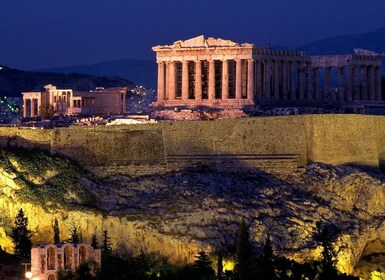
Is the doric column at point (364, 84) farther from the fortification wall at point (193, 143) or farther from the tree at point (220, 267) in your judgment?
the tree at point (220, 267)

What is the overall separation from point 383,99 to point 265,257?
5070 centimetres

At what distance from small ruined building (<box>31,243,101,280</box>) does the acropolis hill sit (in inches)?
374

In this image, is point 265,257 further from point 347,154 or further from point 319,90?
point 319,90

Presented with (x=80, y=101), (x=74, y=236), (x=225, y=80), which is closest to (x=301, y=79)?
(x=225, y=80)

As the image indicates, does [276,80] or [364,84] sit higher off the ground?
[276,80]

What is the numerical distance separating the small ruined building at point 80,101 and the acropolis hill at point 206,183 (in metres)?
27.2

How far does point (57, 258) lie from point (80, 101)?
172 feet

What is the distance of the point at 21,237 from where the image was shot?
75.0 metres

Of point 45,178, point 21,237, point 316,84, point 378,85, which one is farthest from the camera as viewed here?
point 378,85

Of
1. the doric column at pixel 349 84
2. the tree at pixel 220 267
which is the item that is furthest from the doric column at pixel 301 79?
the tree at pixel 220 267

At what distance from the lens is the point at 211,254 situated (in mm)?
74312

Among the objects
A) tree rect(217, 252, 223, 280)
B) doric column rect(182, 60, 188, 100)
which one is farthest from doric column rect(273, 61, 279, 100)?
tree rect(217, 252, 223, 280)

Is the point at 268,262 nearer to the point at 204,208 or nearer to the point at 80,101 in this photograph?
the point at 204,208

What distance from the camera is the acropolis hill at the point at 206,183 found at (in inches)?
3034
